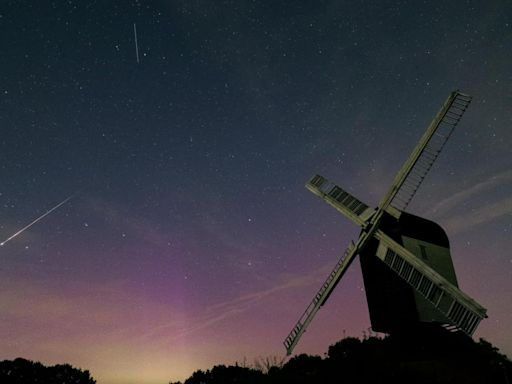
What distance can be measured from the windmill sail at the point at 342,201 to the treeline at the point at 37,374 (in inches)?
1337

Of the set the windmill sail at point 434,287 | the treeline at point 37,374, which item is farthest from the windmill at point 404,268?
the treeline at point 37,374

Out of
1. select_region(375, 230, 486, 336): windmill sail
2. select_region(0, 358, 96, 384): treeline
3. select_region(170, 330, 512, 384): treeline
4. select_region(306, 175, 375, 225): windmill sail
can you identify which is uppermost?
select_region(306, 175, 375, 225): windmill sail

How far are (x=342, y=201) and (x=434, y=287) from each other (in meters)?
7.67

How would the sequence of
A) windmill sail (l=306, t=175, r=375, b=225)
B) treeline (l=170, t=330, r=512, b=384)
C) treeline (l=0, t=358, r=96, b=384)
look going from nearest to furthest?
treeline (l=170, t=330, r=512, b=384) → windmill sail (l=306, t=175, r=375, b=225) → treeline (l=0, t=358, r=96, b=384)

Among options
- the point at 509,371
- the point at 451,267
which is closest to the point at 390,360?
the point at 509,371

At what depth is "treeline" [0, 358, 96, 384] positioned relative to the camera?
3456cm

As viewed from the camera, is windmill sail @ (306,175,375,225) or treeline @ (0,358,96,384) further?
treeline @ (0,358,96,384)

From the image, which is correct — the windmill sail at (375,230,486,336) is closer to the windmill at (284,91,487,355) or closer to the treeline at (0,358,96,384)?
the windmill at (284,91,487,355)

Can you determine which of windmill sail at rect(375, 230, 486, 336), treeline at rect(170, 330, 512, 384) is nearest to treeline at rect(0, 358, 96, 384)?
treeline at rect(170, 330, 512, 384)

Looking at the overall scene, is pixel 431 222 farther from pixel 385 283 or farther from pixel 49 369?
pixel 49 369

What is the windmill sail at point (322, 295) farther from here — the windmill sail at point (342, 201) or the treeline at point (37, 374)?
the treeline at point (37, 374)

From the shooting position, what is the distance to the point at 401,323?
55.2 ft

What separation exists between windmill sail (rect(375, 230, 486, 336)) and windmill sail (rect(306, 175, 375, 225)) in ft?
7.60

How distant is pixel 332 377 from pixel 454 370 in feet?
16.9
